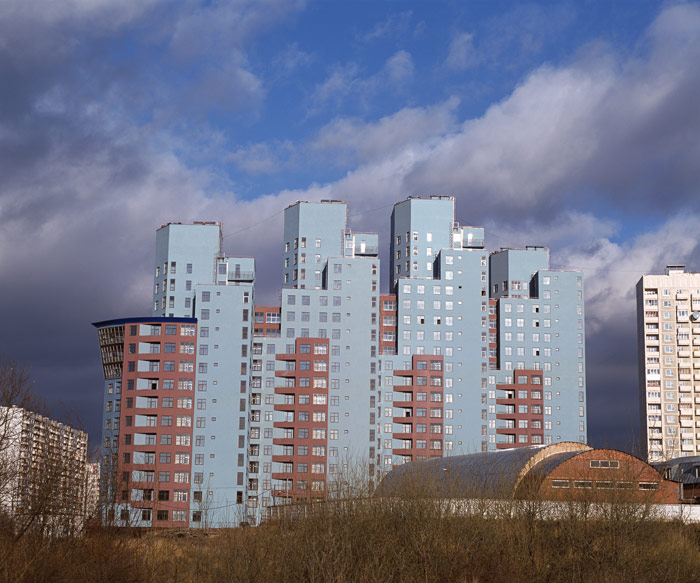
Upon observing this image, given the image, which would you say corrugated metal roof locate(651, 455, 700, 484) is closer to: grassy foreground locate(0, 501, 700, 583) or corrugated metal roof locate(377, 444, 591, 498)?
corrugated metal roof locate(377, 444, 591, 498)

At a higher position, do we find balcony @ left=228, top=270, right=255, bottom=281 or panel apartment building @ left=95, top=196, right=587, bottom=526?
balcony @ left=228, top=270, right=255, bottom=281

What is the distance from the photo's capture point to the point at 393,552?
45812 mm

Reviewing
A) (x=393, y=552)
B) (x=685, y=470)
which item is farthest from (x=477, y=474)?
(x=685, y=470)

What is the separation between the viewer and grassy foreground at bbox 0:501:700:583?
1732 inches

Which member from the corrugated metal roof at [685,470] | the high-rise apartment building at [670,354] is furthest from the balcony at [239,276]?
the high-rise apartment building at [670,354]

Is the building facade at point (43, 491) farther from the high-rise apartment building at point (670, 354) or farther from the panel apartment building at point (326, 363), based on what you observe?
the high-rise apartment building at point (670, 354)

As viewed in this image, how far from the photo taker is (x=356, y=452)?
128250 mm

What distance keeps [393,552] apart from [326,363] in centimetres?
8740

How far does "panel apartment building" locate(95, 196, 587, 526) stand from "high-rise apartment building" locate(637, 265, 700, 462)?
106ft

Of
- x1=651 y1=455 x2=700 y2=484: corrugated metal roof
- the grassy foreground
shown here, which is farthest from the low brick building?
x1=651 y1=455 x2=700 y2=484: corrugated metal roof

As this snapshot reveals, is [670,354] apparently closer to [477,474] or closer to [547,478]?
[547,478]

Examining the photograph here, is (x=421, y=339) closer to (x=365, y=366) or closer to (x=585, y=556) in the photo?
(x=365, y=366)

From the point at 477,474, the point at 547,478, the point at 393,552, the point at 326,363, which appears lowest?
the point at 393,552

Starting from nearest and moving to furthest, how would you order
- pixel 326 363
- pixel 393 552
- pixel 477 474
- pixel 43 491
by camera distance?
1. pixel 393 552
2. pixel 43 491
3. pixel 477 474
4. pixel 326 363
